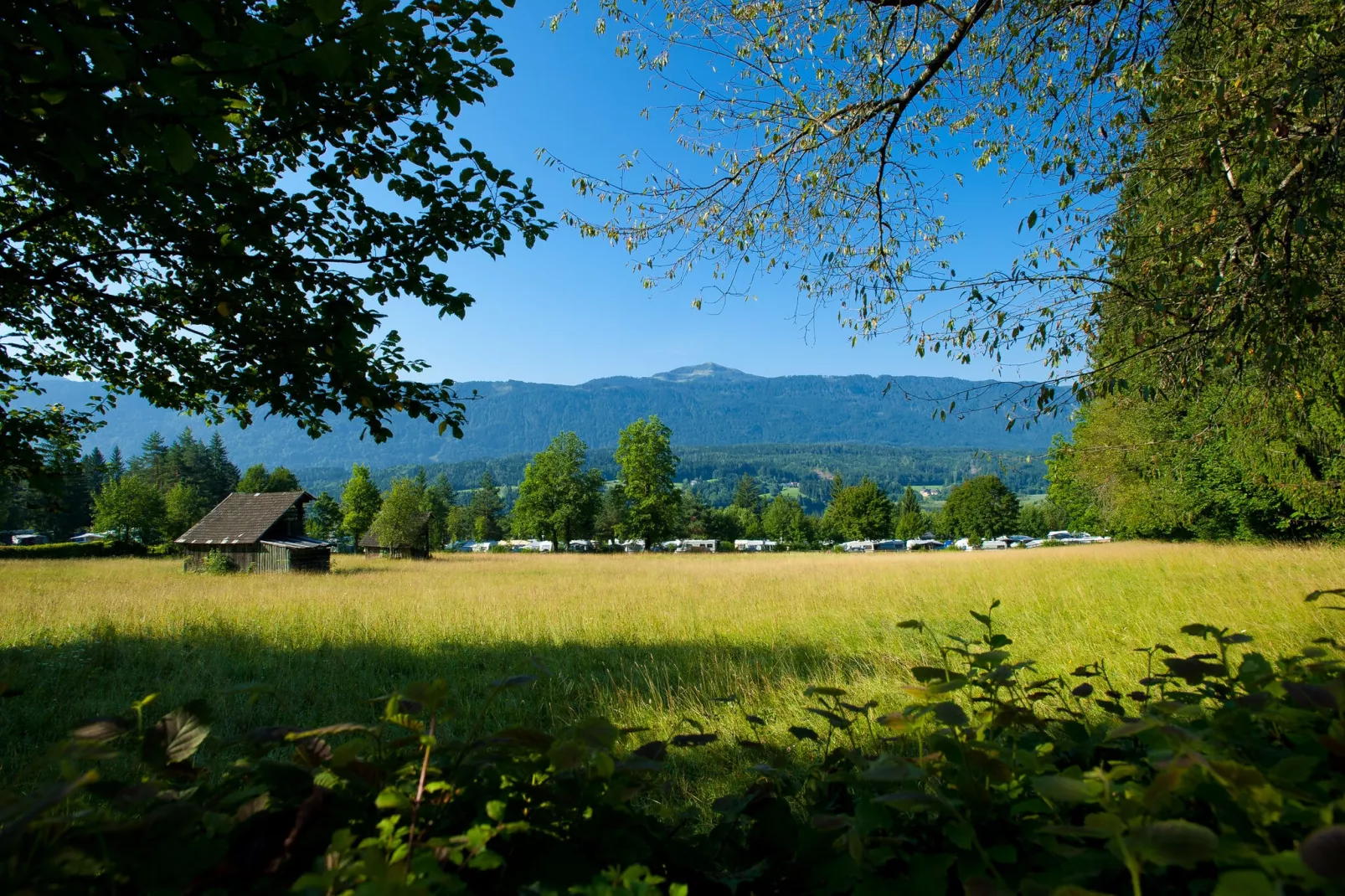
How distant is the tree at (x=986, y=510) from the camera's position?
88.9 meters

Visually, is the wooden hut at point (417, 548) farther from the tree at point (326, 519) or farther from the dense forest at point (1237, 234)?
the dense forest at point (1237, 234)

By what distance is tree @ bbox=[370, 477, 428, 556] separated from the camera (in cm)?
4091

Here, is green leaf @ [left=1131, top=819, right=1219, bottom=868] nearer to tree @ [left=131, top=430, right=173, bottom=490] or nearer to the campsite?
the campsite

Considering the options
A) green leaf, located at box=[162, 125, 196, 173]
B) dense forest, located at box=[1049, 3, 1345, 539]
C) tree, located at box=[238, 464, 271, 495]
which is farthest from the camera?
tree, located at box=[238, 464, 271, 495]

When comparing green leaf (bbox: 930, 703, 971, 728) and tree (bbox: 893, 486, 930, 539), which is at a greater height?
green leaf (bbox: 930, 703, 971, 728)

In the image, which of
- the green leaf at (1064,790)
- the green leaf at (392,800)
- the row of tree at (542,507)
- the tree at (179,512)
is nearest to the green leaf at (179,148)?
the green leaf at (392,800)

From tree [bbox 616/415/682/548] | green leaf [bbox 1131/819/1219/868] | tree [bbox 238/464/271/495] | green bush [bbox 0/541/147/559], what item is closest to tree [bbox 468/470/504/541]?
tree [bbox 238/464/271/495]

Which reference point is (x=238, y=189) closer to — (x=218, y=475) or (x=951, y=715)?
(x=951, y=715)

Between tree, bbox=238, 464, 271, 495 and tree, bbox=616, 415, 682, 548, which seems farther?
tree, bbox=238, 464, 271, 495

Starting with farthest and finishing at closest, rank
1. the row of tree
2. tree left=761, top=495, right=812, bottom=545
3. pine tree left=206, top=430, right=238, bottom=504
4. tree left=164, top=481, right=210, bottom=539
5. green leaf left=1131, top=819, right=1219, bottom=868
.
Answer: tree left=761, top=495, right=812, bottom=545
pine tree left=206, top=430, right=238, bottom=504
tree left=164, top=481, right=210, bottom=539
the row of tree
green leaf left=1131, top=819, right=1219, bottom=868

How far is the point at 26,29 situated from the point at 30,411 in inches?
192

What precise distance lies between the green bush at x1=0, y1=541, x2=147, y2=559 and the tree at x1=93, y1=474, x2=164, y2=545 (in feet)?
17.7

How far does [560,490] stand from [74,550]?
33405mm

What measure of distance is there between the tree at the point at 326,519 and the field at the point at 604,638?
56.4m
